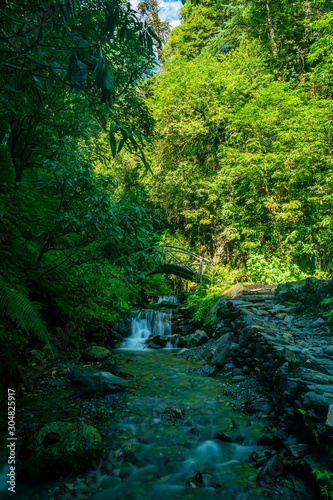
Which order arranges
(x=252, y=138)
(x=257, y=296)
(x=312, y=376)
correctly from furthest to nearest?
(x=252, y=138) → (x=257, y=296) → (x=312, y=376)

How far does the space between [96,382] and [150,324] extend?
231 inches

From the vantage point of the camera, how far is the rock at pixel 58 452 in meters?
2.50

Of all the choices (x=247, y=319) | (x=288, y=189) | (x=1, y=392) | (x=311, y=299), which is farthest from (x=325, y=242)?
(x=1, y=392)

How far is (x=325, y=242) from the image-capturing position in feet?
29.7

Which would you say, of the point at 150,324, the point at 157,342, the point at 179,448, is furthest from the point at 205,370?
the point at 150,324

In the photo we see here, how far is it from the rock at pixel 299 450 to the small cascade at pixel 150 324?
7.05 m

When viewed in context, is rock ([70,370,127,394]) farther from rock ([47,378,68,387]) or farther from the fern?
the fern

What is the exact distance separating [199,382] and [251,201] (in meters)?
7.46

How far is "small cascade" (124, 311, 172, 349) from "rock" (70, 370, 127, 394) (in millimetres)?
4856

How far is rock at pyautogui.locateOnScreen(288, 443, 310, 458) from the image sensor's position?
2.45 meters

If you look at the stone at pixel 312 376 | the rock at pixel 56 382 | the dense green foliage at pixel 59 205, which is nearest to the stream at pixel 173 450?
the stone at pixel 312 376

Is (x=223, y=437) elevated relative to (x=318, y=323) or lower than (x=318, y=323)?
lower

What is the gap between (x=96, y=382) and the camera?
14.2 ft

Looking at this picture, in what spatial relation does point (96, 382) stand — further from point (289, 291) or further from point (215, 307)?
point (289, 291)
